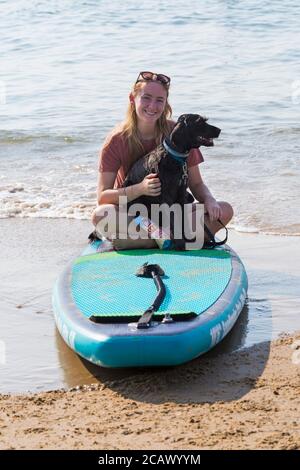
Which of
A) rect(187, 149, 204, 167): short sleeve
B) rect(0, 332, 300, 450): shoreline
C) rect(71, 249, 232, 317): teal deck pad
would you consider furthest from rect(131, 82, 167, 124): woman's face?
rect(0, 332, 300, 450): shoreline

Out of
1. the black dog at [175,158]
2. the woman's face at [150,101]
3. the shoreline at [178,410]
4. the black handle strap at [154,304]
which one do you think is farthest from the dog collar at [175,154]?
the shoreline at [178,410]

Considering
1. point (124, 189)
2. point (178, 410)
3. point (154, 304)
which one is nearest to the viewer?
point (178, 410)

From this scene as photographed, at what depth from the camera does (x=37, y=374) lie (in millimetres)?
4660

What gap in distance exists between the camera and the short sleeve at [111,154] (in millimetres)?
5918

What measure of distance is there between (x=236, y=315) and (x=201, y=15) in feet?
56.1

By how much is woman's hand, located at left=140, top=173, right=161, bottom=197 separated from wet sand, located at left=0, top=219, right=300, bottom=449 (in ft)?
3.06

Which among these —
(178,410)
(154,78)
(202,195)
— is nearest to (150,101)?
(154,78)

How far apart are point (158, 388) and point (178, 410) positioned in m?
0.32

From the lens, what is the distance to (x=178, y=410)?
4016 millimetres

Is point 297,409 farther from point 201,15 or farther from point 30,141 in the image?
point 201,15

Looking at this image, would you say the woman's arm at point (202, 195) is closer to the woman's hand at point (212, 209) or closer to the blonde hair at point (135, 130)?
the woman's hand at point (212, 209)

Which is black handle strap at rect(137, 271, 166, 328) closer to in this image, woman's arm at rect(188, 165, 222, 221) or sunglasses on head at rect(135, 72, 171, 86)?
woman's arm at rect(188, 165, 222, 221)

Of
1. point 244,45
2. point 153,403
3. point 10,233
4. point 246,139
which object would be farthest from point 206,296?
point 244,45

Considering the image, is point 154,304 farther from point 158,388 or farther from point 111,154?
point 111,154
